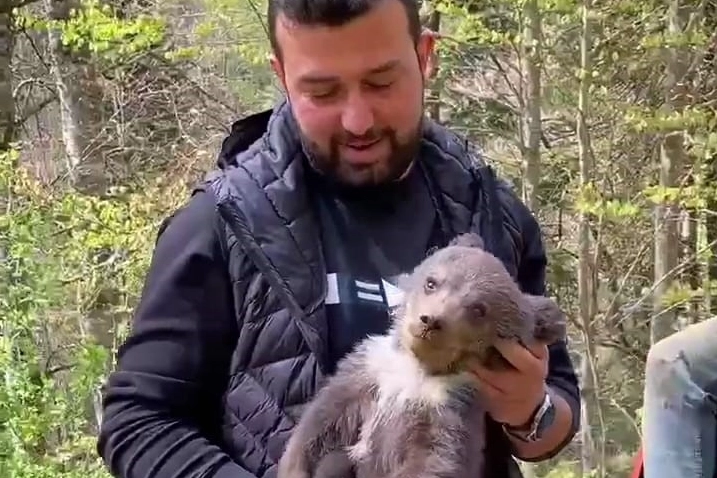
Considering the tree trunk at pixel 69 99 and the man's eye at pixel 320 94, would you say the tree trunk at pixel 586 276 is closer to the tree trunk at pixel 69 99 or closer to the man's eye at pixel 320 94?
the tree trunk at pixel 69 99

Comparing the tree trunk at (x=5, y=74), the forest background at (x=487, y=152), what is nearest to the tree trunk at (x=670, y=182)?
the forest background at (x=487, y=152)

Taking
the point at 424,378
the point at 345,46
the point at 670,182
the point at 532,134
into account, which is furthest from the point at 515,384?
the point at 670,182

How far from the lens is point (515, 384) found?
1.65m

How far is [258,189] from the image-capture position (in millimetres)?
1725

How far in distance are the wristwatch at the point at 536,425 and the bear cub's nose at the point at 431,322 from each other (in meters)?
0.21

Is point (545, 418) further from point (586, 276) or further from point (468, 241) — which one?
point (586, 276)

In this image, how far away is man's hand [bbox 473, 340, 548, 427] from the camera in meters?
1.65

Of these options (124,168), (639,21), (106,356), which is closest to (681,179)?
(639,21)

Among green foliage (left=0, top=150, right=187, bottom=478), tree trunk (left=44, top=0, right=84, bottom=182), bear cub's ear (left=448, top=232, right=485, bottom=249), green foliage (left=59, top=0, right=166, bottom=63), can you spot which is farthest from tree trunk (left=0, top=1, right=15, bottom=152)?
bear cub's ear (left=448, top=232, right=485, bottom=249)

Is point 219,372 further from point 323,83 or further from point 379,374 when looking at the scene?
point 323,83

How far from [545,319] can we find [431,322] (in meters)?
0.20

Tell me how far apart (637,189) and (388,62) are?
4672mm

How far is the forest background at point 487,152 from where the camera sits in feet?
16.0

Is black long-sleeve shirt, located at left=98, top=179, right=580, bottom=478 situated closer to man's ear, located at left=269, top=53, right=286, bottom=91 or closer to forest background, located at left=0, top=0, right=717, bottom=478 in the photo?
man's ear, located at left=269, top=53, right=286, bottom=91
